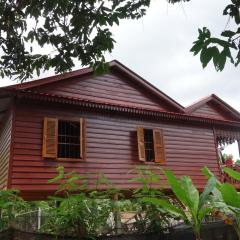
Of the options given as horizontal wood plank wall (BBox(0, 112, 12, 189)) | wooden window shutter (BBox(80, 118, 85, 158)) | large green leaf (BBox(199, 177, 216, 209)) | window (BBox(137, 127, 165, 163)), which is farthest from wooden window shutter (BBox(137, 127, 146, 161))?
large green leaf (BBox(199, 177, 216, 209))

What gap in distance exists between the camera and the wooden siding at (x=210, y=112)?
1701 centimetres

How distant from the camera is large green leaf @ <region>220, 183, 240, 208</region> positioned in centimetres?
361

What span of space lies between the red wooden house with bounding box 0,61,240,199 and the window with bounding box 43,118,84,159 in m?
0.03

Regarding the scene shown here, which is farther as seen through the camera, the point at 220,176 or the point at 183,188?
the point at 220,176

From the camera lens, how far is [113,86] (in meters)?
14.4

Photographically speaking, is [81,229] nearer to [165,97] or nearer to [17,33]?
[17,33]

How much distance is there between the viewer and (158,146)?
13.9m

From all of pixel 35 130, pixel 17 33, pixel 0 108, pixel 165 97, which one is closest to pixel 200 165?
pixel 165 97

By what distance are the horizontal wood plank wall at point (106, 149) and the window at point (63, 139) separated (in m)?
0.24

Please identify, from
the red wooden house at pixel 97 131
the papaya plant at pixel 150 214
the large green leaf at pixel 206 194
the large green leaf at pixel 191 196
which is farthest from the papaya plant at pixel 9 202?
the red wooden house at pixel 97 131

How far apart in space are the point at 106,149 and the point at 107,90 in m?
2.65

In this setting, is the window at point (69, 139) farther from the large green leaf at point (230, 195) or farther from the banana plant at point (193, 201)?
the large green leaf at point (230, 195)

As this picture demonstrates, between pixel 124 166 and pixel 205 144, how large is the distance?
4849 millimetres

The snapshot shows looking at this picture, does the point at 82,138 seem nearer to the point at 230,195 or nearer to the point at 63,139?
the point at 63,139
